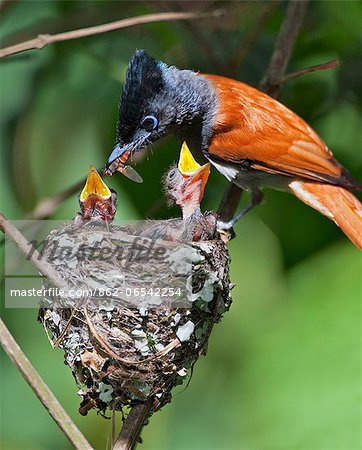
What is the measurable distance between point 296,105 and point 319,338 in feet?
4.64

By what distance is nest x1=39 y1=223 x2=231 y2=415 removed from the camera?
128 inches

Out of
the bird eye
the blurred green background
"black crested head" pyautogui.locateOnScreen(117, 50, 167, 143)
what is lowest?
the blurred green background

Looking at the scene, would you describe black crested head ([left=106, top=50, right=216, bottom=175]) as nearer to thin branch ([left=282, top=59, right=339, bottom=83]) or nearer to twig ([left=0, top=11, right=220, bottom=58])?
twig ([left=0, top=11, right=220, bottom=58])

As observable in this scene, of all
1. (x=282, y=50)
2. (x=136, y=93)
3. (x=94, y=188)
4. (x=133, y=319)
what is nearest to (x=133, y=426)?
(x=133, y=319)

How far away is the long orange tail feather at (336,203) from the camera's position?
13.9 ft

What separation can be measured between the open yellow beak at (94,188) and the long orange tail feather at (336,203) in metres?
1.06

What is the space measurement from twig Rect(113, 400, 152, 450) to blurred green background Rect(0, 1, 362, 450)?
95cm

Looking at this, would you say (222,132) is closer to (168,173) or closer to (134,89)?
(168,173)

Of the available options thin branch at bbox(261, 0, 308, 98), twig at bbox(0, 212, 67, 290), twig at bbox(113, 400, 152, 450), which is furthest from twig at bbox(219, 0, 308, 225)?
twig at bbox(0, 212, 67, 290)

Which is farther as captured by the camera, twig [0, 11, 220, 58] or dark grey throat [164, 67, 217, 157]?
dark grey throat [164, 67, 217, 157]

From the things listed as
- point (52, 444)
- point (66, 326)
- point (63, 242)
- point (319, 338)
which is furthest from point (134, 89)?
point (52, 444)

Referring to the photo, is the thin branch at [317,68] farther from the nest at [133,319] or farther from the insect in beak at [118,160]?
the nest at [133,319]

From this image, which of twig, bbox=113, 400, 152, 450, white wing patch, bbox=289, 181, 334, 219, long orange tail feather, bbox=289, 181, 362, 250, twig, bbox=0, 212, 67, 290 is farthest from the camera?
white wing patch, bbox=289, 181, 334, 219

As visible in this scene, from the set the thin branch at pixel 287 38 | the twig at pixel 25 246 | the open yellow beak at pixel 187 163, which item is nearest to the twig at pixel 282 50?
the thin branch at pixel 287 38
